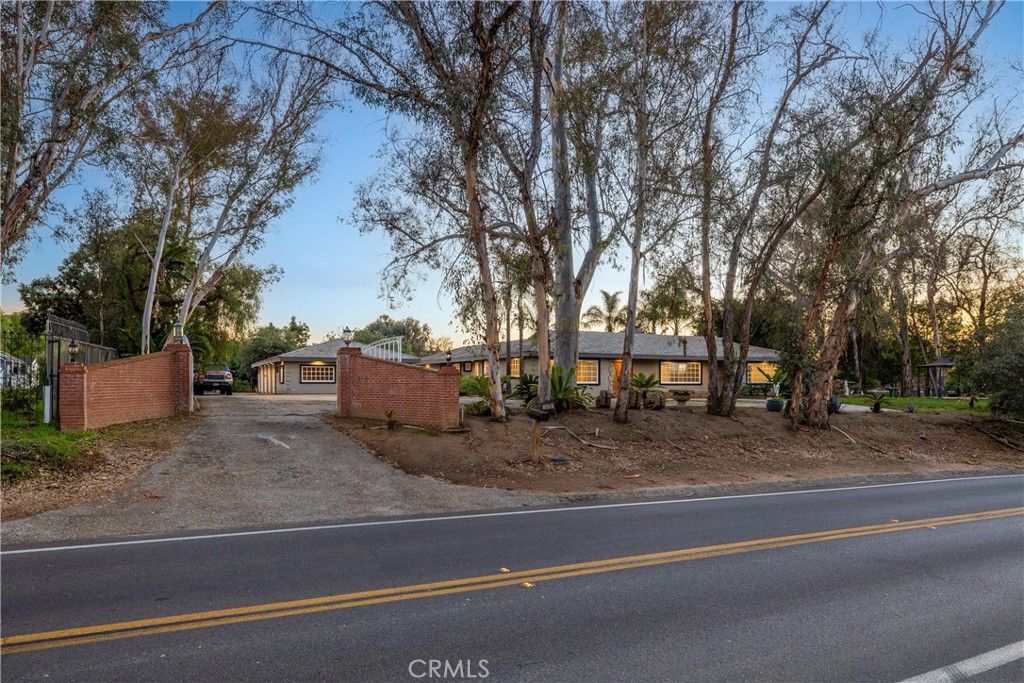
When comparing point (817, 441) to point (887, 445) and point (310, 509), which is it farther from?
point (310, 509)

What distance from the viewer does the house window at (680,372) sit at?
38.7 meters

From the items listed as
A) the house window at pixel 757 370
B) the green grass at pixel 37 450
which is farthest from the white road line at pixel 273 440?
the house window at pixel 757 370

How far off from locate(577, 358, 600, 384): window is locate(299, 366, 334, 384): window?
53.5 ft

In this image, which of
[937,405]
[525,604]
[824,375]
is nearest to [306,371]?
[824,375]

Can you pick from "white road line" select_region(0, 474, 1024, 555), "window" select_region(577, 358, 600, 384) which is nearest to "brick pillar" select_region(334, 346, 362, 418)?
"white road line" select_region(0, 474, 1024, 555)

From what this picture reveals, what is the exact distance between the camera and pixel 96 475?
1095 centimetres

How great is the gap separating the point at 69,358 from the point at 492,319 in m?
9.46

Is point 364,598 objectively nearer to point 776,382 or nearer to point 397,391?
point 397,391

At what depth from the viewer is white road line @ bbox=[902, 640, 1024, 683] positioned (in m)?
4.22

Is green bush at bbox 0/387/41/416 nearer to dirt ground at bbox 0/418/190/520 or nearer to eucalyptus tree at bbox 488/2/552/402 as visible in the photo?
dirt ground at bbox 0/418/190/520

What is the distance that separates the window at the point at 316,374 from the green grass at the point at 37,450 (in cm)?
2964

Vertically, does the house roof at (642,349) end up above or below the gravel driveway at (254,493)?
above

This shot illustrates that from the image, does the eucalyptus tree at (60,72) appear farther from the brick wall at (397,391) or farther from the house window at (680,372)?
the house window at (680,372)

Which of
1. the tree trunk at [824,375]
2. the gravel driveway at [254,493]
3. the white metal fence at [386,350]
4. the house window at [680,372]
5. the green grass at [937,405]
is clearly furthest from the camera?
the house window at [680,372]
